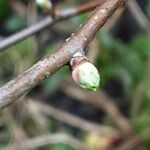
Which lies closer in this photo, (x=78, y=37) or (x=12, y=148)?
(x=78, y=37)

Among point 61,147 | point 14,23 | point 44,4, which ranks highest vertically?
point 14,23

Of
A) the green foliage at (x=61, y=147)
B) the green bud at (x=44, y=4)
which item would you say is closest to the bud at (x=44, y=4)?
the green bud at (x=44, y=4)

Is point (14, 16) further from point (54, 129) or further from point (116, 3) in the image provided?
point (116, 3)

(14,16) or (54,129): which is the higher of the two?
(14,16)

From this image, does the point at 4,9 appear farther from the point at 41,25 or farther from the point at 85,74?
the point at 85,74

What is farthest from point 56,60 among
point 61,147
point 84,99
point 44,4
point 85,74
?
point 84,99

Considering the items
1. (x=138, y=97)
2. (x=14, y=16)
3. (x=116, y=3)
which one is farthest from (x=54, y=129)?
(x=116, y=3)

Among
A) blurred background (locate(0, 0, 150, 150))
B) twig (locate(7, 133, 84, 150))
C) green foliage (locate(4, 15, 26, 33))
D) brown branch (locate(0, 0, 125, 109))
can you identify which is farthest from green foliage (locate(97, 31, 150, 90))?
brown branch (locate(0, 0, 125, 109))

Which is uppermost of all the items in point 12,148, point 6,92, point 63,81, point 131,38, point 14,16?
point 14,16
